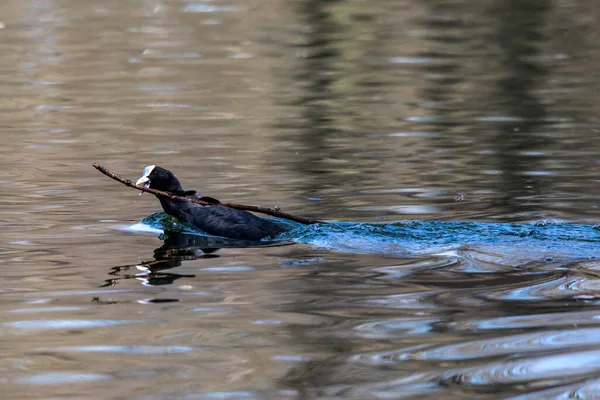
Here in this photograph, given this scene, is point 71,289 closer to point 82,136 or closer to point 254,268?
point 254,268

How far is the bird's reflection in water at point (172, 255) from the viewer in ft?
30.9

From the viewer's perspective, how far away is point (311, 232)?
10.8m

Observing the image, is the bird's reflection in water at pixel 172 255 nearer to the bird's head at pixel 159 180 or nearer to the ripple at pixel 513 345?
the bird's head at pixel 159 180

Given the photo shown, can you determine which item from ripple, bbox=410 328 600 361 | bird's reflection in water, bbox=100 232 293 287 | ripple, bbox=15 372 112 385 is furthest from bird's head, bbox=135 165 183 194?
ripple, bbox=410 328 600 361

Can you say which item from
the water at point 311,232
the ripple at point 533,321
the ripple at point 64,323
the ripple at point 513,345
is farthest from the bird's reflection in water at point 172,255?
the ripple at point 513,345

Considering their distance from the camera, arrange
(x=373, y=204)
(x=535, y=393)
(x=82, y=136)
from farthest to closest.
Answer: (x=82, y=136) < (x=373, y=204) < (x=535, y=393)

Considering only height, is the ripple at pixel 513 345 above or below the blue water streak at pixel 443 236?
above

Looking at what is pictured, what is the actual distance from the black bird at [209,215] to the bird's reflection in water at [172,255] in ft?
0.32

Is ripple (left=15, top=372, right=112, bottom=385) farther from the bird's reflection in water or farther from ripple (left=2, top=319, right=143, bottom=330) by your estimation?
the bird's reflection in water

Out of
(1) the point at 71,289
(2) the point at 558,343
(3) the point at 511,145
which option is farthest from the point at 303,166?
(2) the point at 558,343

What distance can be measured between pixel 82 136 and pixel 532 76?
35.8 ft

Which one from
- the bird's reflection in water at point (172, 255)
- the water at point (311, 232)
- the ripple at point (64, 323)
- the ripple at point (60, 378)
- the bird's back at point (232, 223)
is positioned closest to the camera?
the ripple at point (60, 378)

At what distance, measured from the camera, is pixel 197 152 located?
653 inches

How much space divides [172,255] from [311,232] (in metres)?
1.36
